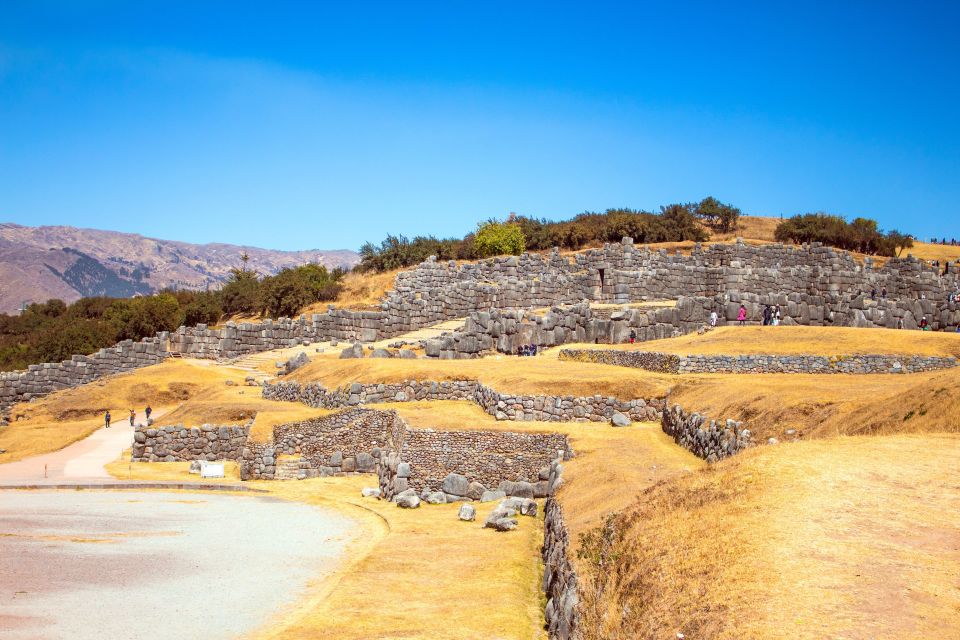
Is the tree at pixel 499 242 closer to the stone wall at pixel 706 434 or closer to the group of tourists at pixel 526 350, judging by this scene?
the group of tourists at pixel 526 350

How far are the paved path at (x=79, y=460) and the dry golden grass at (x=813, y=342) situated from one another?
18449 mm

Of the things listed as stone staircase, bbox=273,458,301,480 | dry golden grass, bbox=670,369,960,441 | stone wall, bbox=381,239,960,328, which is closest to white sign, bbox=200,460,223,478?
stone staircase, bbox=273,458,301,480

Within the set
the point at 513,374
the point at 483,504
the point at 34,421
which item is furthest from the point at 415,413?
the point at 34,421

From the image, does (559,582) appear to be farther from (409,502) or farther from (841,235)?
(841,235)

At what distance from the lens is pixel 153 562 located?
14.6 m

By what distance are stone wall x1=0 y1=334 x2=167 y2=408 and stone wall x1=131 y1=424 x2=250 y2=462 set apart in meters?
16.7

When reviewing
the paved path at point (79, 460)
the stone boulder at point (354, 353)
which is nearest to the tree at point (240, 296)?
the paved path at point (79, 460)

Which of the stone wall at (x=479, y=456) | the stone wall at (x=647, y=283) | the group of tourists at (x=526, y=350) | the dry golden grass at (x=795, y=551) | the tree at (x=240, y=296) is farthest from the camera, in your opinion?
the tree at (x=240, y=296)

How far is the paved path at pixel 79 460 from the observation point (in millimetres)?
26031

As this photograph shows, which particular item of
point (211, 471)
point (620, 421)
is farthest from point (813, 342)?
point (211, 471)

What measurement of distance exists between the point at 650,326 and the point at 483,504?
17.9m

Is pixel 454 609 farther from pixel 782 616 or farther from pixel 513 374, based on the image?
pixel 513 374

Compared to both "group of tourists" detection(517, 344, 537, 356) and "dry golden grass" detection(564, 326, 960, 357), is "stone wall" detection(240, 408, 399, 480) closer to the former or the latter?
"dry golden grass" detection(564, 326, 960, 357)

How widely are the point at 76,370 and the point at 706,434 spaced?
118 feet
